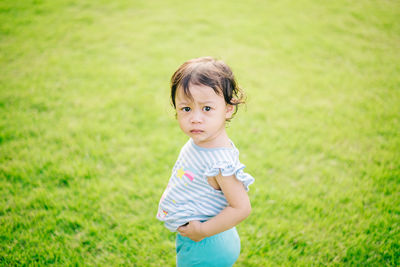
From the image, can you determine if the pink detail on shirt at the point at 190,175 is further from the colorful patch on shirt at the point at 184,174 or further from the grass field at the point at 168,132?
the grass field at the point at 168,132

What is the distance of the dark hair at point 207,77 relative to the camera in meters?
1.30

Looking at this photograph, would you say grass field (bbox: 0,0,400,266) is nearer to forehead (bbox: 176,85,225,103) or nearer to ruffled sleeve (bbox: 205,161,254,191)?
ruffled sleeve (bbox: 205,161,254,191)

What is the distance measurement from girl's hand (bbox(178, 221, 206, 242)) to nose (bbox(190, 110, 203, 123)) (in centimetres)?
54

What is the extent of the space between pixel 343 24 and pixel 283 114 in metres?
4.03

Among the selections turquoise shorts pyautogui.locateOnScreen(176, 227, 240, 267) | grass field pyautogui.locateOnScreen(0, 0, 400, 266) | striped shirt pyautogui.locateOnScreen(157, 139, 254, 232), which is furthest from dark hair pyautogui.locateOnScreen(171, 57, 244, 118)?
grass field pyautogui.locateOnScreen(0, 0, 400, 266)

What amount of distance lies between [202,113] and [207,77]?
19 cm

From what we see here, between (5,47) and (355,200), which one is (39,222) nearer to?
(355,200)

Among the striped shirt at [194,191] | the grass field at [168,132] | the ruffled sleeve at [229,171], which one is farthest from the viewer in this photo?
the grass field at [168,132]

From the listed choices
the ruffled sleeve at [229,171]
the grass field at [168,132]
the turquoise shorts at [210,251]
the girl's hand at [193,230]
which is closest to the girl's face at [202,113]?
the ruffled sleeve at [229,171]

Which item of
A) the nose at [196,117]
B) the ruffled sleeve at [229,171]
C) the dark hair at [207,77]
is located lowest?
the ruffled sleeve at [229,171]

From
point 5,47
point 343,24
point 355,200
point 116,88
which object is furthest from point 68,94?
point 343,24

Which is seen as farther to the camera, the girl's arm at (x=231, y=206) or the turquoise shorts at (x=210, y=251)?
the turquoise shorts at (x=210, y=251)

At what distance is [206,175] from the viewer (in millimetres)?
1315

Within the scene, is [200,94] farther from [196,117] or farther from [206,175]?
[206,175]
